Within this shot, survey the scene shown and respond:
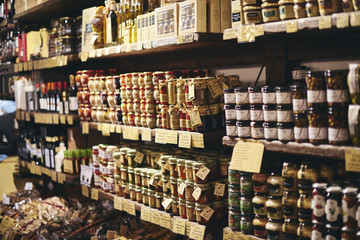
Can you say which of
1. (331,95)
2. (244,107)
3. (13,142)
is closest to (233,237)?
(244,107)

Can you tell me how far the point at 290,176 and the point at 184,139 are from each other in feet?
2.15

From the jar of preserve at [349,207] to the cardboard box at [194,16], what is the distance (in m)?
1.06

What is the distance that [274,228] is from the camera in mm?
1757

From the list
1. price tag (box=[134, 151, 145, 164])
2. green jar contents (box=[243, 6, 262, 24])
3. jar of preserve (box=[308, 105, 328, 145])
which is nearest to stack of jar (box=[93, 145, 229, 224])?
price tag (box=[134, 151, 145, 164])

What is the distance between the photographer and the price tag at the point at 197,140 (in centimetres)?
205

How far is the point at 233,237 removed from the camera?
193cm

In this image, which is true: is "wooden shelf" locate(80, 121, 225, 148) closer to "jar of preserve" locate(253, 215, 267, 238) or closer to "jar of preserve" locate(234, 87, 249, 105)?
"jar of preserve" locate(234, 87, 249, 105)

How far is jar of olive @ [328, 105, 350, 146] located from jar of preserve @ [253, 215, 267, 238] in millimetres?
530

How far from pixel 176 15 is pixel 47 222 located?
220 centimetres

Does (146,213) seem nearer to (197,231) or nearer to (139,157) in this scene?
(139,157)

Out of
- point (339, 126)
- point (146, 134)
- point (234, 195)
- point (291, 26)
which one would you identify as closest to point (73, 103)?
point (146, 134)

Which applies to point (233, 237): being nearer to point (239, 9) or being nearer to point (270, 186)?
point (270, 186)

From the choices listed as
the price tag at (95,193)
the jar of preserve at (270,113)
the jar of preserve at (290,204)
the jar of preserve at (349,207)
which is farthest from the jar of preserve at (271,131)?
the price tag at (95,193)

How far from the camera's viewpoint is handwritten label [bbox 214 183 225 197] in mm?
2131
